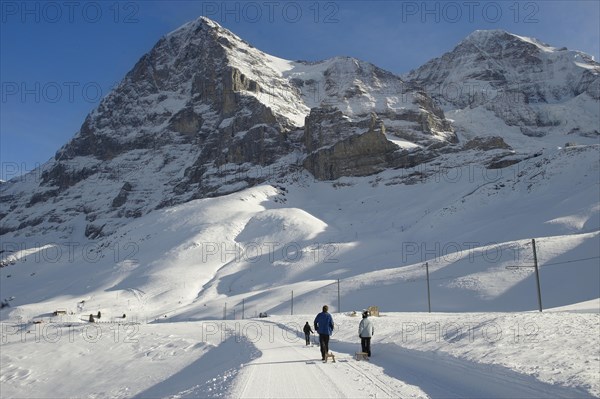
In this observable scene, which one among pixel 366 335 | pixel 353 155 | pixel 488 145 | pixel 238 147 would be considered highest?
pixel 238 147

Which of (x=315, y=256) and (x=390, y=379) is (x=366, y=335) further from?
(x=315, y=256)

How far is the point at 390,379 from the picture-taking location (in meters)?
10.2

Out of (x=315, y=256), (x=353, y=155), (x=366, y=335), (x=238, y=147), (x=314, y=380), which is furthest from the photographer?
(x=238, y=147)

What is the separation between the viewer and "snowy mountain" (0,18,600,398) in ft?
39.3

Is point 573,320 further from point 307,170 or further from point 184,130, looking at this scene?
point 184,130

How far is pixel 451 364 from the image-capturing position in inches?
421

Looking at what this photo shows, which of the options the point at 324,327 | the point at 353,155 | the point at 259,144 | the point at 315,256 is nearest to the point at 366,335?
the point at 324,327

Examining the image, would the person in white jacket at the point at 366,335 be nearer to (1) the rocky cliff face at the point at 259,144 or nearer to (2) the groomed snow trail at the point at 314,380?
(2) the groomed snow trail at the point at 314,380

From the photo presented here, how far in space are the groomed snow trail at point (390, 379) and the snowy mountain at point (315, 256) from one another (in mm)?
65

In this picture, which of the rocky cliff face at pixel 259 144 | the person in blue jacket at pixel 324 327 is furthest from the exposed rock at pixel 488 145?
the person in blue jacket at pixel 324 327

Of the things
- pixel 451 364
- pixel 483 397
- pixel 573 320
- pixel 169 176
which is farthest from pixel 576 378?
pixel 169 176

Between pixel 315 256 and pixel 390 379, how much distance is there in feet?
205

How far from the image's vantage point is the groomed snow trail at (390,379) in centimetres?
857

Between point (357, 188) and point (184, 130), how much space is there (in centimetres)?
9870
